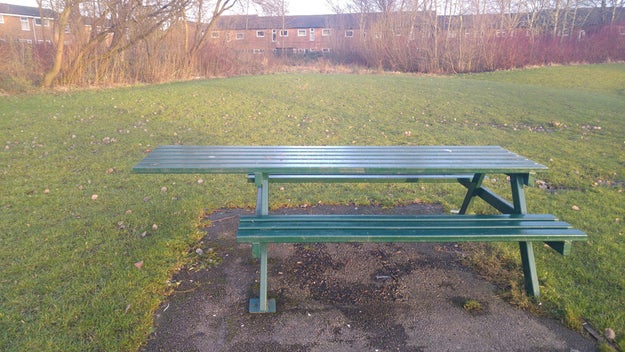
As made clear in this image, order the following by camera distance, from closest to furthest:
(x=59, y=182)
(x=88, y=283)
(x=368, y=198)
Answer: (x=88, y=283) → (x=368, y=198) → (x=59, y=182)

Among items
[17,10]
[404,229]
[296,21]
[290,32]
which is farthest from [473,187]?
[17,10]

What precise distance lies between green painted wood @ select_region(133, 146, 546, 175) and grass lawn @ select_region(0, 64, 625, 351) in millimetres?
838

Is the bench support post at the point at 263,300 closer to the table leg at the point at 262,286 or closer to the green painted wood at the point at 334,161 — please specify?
the table leg at the point at 262,286

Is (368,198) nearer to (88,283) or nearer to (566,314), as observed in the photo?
(566,314)

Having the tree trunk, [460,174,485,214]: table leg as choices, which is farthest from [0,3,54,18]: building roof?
[460,174,485,214]: table leg

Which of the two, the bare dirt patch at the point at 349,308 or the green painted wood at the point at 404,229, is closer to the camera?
the bare dirt patch at the point at 349,308

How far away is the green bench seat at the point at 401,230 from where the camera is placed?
9.42 ft

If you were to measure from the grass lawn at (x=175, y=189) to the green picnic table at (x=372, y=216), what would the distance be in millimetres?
504

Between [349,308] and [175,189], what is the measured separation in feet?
10.1

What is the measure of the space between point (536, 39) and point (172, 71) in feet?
69.2

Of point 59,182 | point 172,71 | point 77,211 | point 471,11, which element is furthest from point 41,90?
point 471,11

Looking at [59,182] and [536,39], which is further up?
[536,39]

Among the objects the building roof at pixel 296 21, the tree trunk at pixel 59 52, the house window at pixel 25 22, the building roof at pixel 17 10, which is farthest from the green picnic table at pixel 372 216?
the house window at pixel 25 22

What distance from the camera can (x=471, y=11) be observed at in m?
28.3
